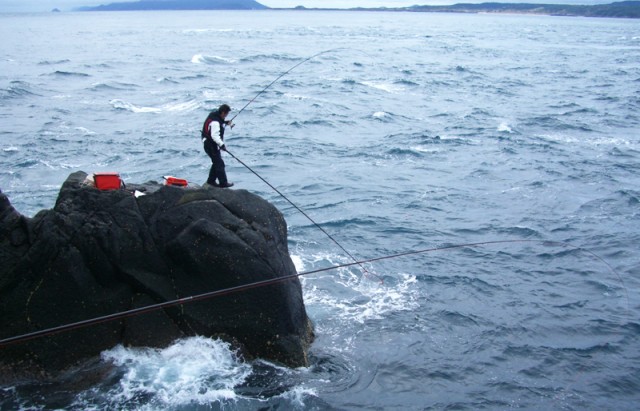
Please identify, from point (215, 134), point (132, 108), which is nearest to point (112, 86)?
point (132, 108)

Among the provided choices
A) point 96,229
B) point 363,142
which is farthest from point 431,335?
point 363,142

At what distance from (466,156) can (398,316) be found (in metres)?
14.0

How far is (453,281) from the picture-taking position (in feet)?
46.7

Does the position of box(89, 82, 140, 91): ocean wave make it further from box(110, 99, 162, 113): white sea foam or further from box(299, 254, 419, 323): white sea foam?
box(299, 254, 419, 323): white sea foam

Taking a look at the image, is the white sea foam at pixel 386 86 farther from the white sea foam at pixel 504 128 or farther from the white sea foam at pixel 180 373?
the white sea foam at pixel 180 373

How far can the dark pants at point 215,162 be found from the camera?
11.6 meters

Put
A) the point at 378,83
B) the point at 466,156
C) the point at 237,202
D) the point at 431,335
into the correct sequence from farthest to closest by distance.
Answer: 1. the point at 378,83
2. the point at 466,156
3. the point at 431,335
4. the point at 237,202

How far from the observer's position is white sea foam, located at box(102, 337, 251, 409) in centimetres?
945

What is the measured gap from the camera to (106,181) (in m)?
10.0

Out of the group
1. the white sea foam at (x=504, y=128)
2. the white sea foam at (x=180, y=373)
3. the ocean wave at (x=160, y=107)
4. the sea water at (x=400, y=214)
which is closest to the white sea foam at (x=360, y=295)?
the sea water at (x=400, y=214)

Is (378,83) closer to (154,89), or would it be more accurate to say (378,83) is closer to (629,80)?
(154,89)

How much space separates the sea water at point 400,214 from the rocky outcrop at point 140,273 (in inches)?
16.2

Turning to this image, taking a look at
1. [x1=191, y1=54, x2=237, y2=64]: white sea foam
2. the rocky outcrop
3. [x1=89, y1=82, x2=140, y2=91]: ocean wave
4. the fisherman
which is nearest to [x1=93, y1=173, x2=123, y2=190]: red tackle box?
the rocky outcrop

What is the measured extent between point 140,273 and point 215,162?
2.76 meters
